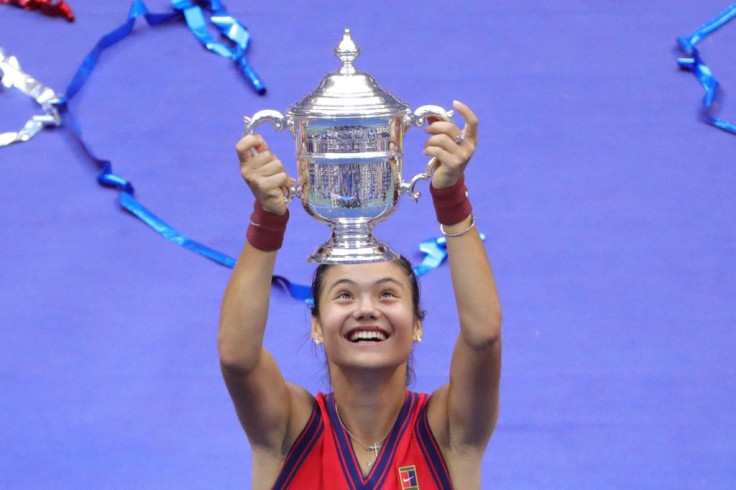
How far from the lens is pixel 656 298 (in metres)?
4.14

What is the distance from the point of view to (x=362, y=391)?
8.09 ft

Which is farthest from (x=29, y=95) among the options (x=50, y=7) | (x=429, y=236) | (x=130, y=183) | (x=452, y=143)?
(x=452, y=143)

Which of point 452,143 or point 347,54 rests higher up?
point 347,54

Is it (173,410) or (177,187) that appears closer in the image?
(173,410)

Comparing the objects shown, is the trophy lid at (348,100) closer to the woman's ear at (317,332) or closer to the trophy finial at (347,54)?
the trophy finial at (347,54)

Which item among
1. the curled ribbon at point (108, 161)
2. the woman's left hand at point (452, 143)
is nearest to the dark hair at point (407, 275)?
the woman's left hand at point (452, 143)

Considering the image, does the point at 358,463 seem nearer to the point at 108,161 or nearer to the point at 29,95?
the point at 108,161

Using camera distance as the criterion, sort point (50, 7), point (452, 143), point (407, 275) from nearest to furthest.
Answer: point (452, 143) < point (407, 275) < point (50, 7)

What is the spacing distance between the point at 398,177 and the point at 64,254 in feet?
7.59

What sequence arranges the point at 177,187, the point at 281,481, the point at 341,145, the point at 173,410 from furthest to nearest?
the point at 177,187, the point at 173,410, the point at 281,481, the point at 341,145

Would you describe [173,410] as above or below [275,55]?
below

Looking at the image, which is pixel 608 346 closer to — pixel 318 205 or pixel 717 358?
pixel 717 358

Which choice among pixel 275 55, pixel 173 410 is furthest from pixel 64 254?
pixel 275 55

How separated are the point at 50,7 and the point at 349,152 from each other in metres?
3.36
